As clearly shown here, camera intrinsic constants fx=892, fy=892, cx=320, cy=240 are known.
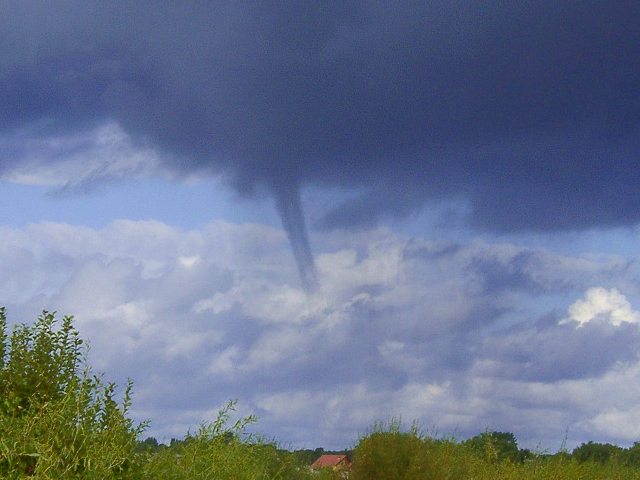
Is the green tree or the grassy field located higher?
the green tree

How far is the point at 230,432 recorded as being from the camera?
43.4 feet

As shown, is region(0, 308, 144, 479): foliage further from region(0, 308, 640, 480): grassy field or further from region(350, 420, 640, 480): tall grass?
region(350, 420, 640, 480): tall grass

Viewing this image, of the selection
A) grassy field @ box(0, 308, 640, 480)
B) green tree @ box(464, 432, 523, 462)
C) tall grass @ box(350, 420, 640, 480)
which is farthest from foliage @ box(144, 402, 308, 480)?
green tree @ box(464, 432, 523, 462)

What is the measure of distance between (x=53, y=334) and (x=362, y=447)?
15832 mm

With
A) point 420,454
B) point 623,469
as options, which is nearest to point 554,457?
point 623,469

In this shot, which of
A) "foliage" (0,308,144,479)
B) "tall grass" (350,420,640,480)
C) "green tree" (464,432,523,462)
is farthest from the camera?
"green tree" (464,432,523,462)

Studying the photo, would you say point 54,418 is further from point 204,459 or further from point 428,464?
point 428,464

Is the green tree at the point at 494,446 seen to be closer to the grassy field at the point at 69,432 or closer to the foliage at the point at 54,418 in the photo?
the grassy field at the point at 69,432

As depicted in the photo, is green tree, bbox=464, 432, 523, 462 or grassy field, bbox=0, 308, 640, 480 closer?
grassy field, bbox=0, 308, 640, 480

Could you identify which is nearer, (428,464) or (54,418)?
(54,418)

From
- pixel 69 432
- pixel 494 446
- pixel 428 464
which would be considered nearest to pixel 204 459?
pixel 69 432

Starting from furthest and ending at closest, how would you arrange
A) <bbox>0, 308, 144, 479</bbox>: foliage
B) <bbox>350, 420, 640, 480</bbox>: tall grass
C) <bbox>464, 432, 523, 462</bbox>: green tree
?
1. <bbox>464, 432, 523, 462</bbox>: green tree
2. <bbox>350, 420, 640, 480</bbox>: tall grass
3. <bbox>0, 308, 144, 479</bbox>: foliage

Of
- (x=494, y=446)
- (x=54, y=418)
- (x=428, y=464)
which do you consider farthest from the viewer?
(x=494, y=446)

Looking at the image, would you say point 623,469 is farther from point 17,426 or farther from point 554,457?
point 17,426
